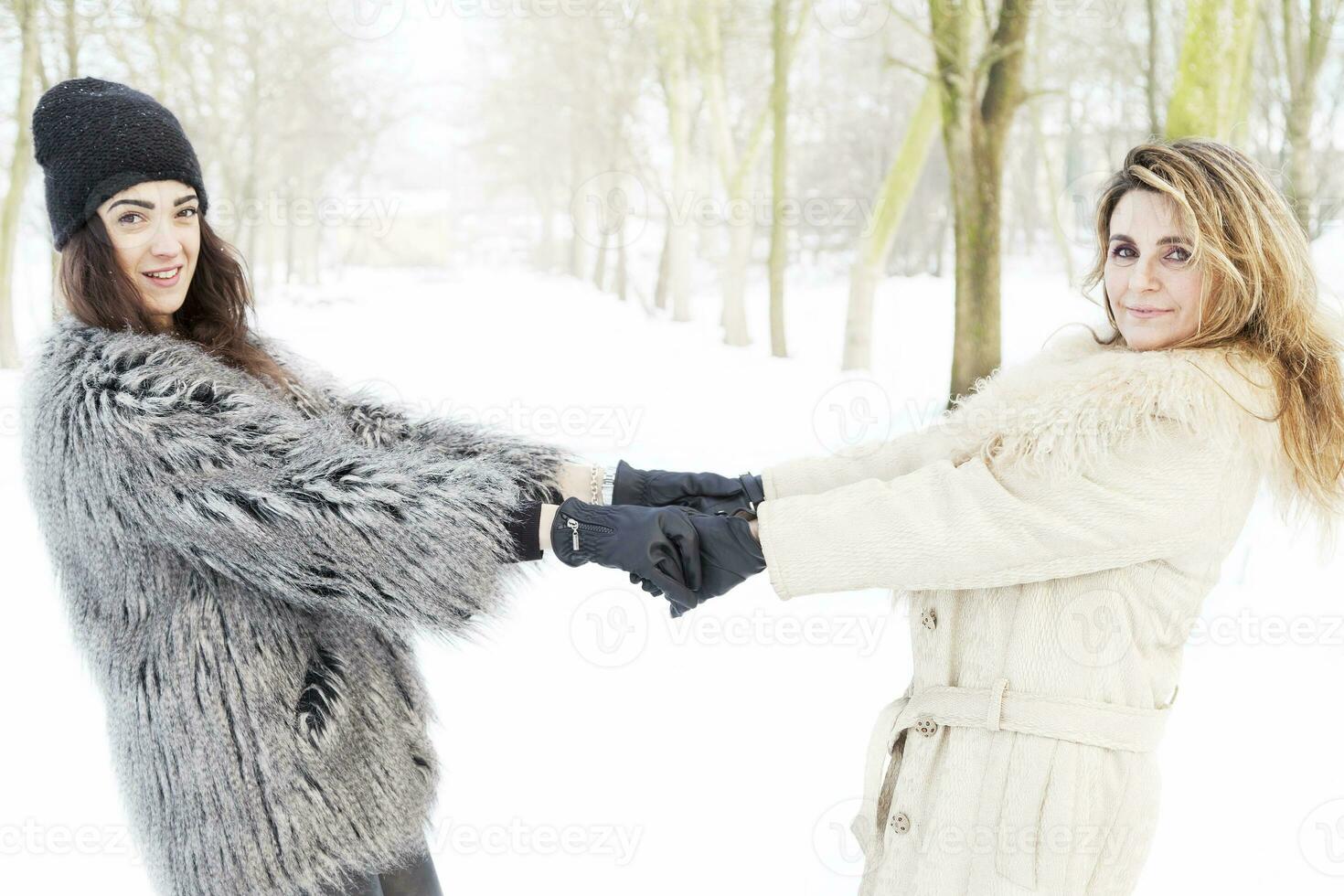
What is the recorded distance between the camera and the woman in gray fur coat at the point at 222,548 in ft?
3.48

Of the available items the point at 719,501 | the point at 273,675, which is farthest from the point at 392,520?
the point at 719,501

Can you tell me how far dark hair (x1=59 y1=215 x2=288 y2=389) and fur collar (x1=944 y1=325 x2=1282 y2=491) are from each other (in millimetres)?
1070

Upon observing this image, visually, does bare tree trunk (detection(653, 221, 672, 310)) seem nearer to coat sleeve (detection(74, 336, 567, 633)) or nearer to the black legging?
the black legging

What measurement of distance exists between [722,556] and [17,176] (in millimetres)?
5851

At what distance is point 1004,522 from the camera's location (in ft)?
3.52

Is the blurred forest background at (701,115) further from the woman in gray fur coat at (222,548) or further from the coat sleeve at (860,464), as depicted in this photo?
the woman in gray fur coat at (222,548)

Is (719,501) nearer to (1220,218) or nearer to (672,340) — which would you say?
(1220,218)

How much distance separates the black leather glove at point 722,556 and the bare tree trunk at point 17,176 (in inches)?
209

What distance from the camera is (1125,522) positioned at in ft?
3.43

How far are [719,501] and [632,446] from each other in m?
3.32

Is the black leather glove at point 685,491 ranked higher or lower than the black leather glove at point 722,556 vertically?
higher

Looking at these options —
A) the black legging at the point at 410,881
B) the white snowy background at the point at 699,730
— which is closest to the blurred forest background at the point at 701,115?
the white snowy background at the point at 699,730

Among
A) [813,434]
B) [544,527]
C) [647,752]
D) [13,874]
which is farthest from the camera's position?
[813,434]

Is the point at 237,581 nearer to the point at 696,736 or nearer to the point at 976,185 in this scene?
the point at 696,736
